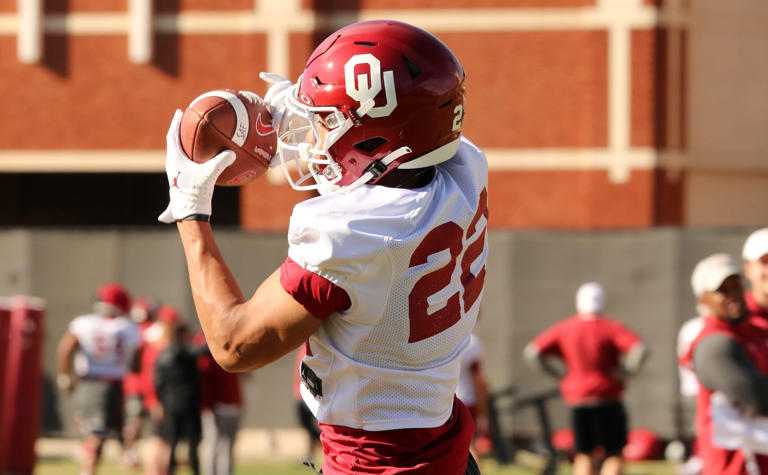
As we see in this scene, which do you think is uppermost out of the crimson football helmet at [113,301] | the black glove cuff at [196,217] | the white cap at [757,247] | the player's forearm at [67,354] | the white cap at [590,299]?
the black glove cuff at [196,217]

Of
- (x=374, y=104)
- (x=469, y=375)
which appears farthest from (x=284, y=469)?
(x=374, y=104)

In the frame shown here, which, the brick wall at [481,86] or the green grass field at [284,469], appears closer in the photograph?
the green grass field at [284,469]

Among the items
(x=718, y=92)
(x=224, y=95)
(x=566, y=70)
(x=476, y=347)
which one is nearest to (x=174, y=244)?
(x=476, y=347)

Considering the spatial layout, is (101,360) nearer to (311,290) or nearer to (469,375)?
(469,375)

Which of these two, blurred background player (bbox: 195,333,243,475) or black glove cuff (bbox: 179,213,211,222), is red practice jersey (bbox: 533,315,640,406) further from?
black glove cuff (bbox: 179,213,211,222)

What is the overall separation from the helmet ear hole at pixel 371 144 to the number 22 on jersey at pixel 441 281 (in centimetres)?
24

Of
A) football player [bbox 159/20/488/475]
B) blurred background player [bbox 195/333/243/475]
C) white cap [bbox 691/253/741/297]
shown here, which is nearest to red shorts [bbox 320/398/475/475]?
football player [bbox 159/20/488/475]

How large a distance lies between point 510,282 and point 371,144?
11.7 m

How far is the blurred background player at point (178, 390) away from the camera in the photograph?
33.6 feet

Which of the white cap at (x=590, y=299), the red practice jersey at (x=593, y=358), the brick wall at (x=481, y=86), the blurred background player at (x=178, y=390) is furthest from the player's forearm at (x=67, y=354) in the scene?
the brick wall at (x=481, y=86)

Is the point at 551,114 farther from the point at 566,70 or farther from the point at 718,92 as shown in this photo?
the point at 718,92

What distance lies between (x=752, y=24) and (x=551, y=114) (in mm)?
3783

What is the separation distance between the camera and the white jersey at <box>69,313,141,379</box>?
11.6 metres

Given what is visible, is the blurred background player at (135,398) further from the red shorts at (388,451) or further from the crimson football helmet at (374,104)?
the crimson football helmet at (374,104)
